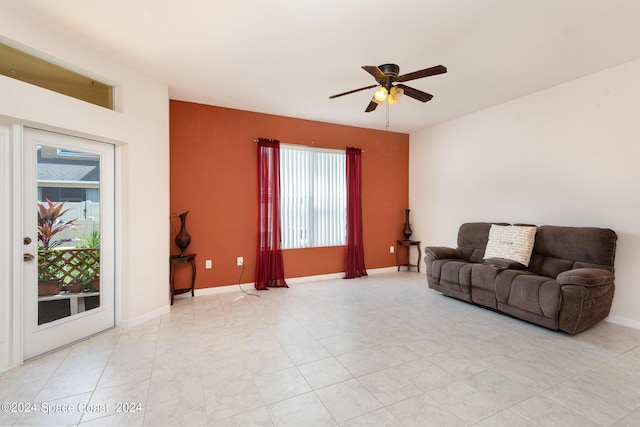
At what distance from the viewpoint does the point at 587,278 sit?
273 cm

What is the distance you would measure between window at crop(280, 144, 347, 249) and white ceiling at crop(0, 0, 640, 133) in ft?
4.23

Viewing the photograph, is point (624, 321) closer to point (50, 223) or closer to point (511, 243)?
point (511, 243)

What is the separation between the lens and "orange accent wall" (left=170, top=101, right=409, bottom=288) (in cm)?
414

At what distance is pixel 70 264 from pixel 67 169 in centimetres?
92

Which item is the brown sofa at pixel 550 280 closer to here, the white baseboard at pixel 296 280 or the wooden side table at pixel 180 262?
Answer: the white baseboard at pixel 296 280

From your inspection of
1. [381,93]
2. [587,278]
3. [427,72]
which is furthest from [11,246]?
[587,278]

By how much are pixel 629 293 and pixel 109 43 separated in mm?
5940

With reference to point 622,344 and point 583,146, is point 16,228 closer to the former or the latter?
point 622,344

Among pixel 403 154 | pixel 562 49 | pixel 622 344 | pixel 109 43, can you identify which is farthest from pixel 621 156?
pixel 109 43

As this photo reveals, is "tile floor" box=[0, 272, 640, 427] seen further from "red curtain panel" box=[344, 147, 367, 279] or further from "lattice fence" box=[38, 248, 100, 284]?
"red curtain panel" box=[344, 147, 367, 279]

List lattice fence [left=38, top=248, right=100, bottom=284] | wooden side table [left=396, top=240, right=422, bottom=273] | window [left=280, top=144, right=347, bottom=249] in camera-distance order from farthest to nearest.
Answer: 1. wooden side table [left=396, top=240, right=422, bottom=273]
2. window [left=280, top=144, right=347, bottom=249]
3. lattice fence [left=38, top=248, right=100, bottom=284]

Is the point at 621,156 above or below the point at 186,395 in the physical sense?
above

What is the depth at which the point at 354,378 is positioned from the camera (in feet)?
7.08

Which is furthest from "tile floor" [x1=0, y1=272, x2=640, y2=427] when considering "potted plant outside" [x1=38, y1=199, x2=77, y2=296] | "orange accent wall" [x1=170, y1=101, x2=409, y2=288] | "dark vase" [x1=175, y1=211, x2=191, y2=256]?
"orange accent wall" [x1=170, y1=101, x2=409, y2=288]
